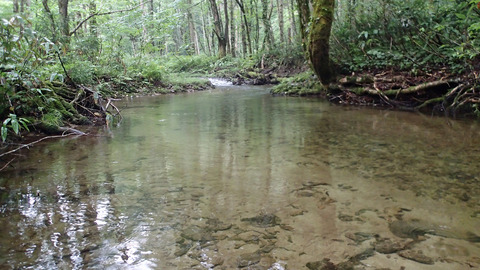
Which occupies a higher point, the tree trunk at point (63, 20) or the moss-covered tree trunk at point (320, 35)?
the tree trunk at point (63, 20)

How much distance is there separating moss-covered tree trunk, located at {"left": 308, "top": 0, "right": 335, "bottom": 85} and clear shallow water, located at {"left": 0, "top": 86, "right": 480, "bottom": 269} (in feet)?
14.9

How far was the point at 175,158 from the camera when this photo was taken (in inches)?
174

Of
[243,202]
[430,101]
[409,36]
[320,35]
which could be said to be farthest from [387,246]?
[409,36]

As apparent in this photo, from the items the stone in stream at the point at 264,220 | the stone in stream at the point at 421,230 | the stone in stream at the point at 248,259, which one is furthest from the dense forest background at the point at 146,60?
the stone in stream at the point at 248,259

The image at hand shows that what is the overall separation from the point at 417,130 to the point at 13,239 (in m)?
5.93

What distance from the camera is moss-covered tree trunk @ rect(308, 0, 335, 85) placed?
358 inches

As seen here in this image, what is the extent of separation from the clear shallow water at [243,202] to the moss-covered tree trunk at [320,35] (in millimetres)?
4530

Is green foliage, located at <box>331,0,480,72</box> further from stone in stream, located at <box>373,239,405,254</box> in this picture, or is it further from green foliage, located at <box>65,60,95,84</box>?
green foliage, located at <box>65,60,95,84</box>

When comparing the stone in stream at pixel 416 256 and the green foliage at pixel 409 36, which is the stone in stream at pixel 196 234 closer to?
the stone in stream at pixel 416 256

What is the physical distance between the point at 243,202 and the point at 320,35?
24.4 ft

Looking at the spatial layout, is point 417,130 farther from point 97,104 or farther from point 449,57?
point 97,104

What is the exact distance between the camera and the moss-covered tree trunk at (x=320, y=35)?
9094mm

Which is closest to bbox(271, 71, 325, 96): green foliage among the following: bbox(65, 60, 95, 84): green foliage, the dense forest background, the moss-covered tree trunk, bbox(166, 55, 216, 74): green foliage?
the dense forest background

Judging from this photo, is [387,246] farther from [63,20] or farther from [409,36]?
[63,20]
